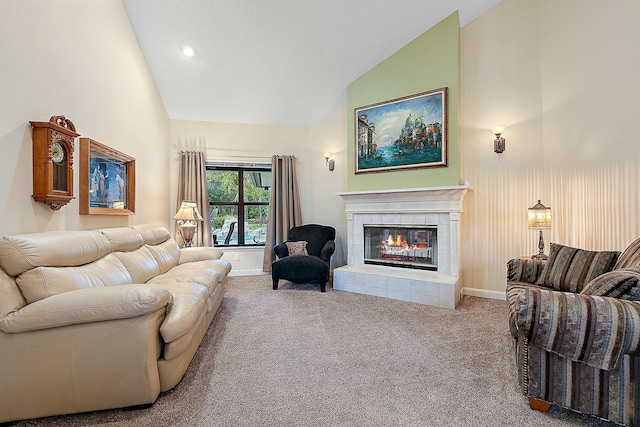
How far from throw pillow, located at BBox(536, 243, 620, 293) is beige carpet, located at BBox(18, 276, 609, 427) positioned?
0.62 meters

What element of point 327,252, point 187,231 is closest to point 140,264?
point 187,231

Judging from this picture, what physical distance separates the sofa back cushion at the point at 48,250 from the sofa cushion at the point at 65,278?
4 centimetres

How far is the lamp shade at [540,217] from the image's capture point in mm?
3051

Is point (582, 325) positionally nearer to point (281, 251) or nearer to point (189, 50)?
point (281, 251)

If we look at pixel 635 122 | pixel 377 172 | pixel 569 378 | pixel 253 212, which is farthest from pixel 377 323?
pixel 253 212

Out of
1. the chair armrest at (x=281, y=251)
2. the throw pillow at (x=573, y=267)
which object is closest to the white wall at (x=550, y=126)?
the throw pillow at (x=573, y=267)

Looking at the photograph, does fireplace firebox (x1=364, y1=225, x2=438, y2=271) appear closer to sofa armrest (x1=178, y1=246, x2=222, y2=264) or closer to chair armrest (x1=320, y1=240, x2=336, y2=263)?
chair armrest (x1=320, y1=240, x2=336, y2=263)

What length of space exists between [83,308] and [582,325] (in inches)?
98.9

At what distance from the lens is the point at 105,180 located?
2938mm

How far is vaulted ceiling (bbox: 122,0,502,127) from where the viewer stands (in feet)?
11.0

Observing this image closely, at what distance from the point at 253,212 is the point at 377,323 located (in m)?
3.32

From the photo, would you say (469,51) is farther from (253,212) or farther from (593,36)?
(253,212)

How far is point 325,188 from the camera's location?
207 inches

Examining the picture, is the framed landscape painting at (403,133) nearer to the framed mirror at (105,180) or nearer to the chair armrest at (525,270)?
the chair armrest at (525,270)
